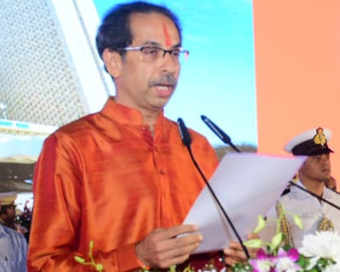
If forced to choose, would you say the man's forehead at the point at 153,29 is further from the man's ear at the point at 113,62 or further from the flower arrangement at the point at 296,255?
the flower arrangement at the point at 296,255

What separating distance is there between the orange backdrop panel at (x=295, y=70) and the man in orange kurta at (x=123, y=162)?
46.0 inches

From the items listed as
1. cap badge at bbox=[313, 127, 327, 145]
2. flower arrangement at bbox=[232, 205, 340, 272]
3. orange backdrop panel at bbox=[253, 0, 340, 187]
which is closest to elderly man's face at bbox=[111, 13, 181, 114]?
flower arrangement at bbox=[232, 205, 340, 272]

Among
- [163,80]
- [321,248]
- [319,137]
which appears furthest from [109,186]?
[319,137]

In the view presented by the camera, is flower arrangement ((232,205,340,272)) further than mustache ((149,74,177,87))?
No

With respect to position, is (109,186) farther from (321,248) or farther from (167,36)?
(321,248)

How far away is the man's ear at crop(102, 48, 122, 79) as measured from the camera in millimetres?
1985

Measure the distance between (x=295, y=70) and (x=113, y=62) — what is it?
152 cm

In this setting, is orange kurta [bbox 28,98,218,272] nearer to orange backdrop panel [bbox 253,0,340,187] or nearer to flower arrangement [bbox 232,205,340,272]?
flower arrangement [bbox 232,205,340,272]

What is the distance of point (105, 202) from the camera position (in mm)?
1874

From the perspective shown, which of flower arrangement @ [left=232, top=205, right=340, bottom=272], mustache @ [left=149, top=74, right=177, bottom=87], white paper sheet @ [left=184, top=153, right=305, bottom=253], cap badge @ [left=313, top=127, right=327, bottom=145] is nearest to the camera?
flower arrangement @ [left=232, top=205, right=340, bottom=272]

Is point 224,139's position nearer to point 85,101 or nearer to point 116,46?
point 116,46

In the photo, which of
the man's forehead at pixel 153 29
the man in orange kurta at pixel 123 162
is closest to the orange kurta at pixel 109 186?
the man in orange kurta at pixel 123 162

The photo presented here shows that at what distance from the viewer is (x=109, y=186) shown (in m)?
1.90

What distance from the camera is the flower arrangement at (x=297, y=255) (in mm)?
1148
